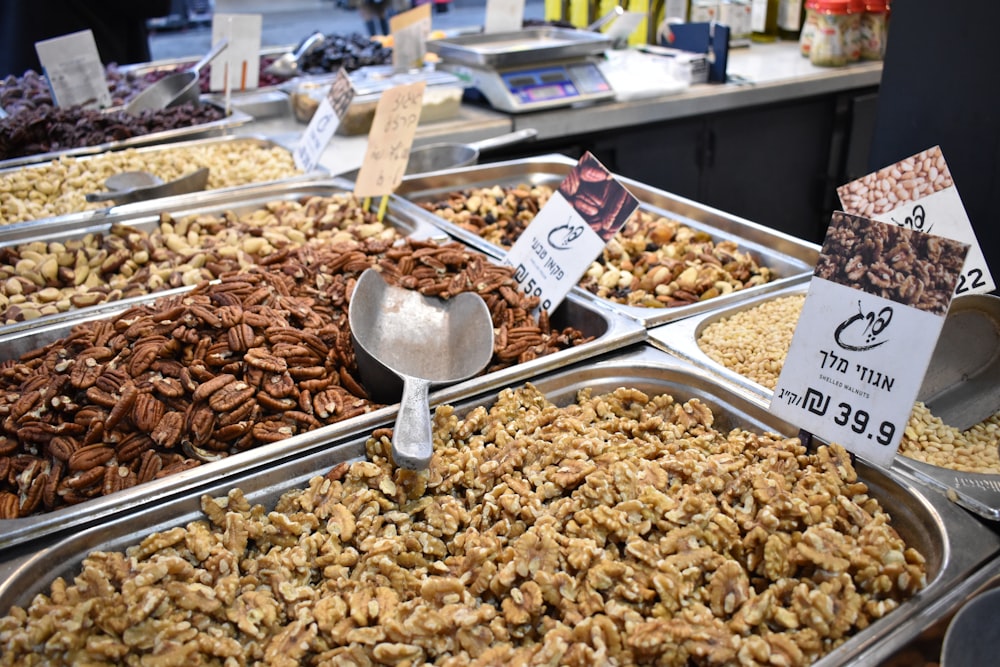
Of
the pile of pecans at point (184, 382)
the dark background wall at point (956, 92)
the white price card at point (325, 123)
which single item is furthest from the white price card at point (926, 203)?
the white price card at point (325, 123)

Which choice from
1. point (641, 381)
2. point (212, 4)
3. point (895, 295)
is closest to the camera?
point (895, 295)

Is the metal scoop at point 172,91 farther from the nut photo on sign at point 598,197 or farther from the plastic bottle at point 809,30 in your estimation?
the plastic bottle at point 809,30

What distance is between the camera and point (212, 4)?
14453 millimetres

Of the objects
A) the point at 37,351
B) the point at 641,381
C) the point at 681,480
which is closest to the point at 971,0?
the point at 641,381

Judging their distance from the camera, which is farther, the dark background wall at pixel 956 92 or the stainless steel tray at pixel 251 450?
the dark background wall at pixel 956 92

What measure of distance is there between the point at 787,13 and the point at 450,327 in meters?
4.21

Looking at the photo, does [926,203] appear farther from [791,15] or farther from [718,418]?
[791,15]

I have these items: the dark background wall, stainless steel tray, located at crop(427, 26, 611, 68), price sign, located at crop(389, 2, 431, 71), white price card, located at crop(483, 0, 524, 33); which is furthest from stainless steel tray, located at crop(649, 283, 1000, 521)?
white price card, located at crop(483, 0, 524, 33)

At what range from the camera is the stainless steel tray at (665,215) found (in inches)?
68.2

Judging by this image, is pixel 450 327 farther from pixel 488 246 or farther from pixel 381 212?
pixel 381 212

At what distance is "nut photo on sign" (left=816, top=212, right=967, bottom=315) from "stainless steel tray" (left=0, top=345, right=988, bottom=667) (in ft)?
0.87

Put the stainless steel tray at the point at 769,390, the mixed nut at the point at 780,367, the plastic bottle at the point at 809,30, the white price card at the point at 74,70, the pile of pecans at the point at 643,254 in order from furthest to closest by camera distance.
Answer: the plastic bottle at the point at 809,30
the white price card at the point at 74,70
the pile of pecans at the point at 643,254
the mixed nut at the point at 780,367
the stainless steel tray at the point at 769,390

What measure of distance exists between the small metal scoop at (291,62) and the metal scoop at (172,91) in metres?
0.42

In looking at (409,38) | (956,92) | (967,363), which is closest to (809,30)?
(956,92)
